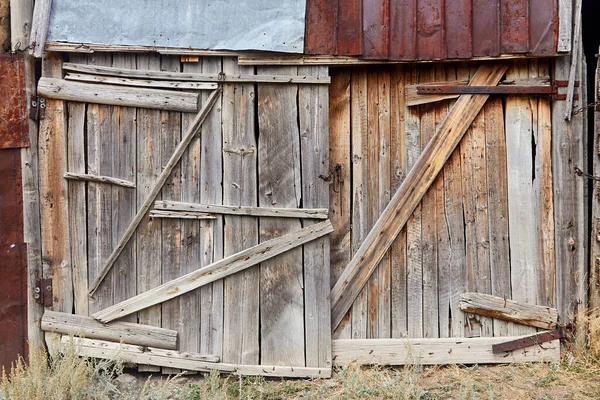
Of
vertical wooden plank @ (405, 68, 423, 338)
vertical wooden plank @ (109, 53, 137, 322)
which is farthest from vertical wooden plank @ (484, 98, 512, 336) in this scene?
vertical wooden plank @ (109, 53, 137, 322)

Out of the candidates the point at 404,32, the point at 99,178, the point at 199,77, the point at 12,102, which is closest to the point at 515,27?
the point at 404,32

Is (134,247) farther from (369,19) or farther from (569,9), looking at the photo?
(569,9)

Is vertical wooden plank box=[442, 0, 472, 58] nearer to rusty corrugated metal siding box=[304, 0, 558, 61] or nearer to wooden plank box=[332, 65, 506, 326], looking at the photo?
rusty corrugated metal siding box=[304, 0, 558, 61]

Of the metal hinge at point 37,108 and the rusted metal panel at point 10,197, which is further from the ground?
the metal hinge at point 37,108

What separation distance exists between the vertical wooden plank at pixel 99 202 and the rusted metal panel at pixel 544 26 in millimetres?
3441

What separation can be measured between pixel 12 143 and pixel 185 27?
1688mm

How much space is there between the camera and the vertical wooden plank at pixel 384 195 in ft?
17.1

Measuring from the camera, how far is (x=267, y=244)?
16.4ft

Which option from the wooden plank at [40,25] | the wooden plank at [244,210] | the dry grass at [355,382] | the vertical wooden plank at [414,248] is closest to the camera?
the dry grass at [355,382]

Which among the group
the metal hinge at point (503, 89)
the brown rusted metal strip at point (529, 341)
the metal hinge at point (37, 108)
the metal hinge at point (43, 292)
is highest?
the metal hinge at point (503, 89)

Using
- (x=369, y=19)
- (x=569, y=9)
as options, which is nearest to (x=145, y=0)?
(x=369, y=19)

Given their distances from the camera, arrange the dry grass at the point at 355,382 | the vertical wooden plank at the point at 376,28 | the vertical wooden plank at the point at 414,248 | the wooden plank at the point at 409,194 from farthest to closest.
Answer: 1. the vertical wooden plank at the point at 414,248
2. the wooden plank at the point at 409,194
3. the vertical wooden plank at the point at 376,28
4. the dry grass at the point at 355,382

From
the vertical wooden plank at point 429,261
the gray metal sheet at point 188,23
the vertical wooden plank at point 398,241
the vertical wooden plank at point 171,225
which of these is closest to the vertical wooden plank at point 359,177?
the vertical wooden plank at point 398,241

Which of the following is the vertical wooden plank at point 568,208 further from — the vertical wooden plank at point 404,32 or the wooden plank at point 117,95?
the wooden plank at point 117,95
